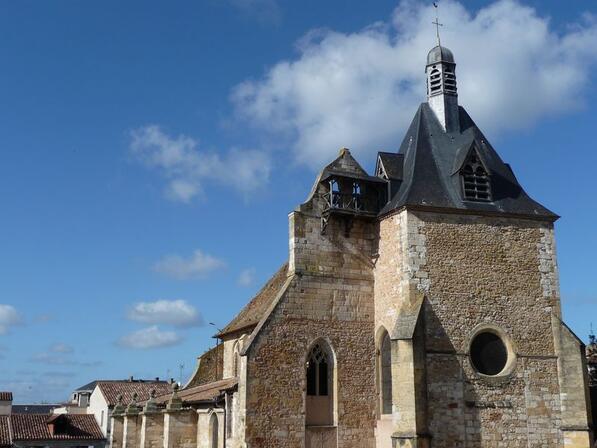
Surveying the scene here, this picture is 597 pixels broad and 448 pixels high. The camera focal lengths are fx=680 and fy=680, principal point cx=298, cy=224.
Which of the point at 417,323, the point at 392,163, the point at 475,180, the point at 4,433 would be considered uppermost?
the point at 392,163

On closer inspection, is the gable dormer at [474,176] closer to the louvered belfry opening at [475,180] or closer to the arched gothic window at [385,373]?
the louvered belfry opening at [475,180]

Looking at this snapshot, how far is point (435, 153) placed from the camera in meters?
20.6

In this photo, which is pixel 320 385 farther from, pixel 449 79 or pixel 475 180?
pixel 449 79

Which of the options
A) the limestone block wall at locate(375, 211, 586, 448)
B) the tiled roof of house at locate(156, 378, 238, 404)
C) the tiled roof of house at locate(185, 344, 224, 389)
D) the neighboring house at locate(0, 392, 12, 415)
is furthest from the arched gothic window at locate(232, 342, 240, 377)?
the neighboring house at locate(0, 392, 12, 415)

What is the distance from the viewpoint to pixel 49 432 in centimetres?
3794

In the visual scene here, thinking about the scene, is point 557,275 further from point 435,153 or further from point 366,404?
point 366,404

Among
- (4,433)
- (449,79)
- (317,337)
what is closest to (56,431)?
(4,433)

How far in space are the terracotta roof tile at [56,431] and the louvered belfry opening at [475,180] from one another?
28.6 m

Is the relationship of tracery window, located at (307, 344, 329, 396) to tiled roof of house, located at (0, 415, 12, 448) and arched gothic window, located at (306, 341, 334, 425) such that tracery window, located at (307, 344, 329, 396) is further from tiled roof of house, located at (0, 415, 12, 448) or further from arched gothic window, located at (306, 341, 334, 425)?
tiled roof of house, located at (0, 415, 12, 448)

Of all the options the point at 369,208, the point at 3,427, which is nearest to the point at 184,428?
the point at 369,208

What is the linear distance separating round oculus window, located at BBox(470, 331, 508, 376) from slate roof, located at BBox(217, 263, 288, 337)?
8021 millimetres

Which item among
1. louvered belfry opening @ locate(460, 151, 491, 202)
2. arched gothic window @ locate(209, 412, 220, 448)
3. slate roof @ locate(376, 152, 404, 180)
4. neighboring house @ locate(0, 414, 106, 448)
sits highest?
slate roof @ locate(376, 152, 404, 180)

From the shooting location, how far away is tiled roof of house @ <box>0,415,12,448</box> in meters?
36.2

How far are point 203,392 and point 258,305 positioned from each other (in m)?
3.83
